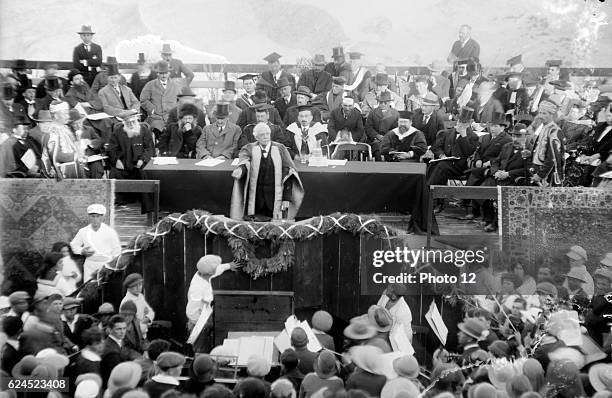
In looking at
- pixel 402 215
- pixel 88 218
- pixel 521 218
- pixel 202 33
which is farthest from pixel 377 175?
pixel 88 218

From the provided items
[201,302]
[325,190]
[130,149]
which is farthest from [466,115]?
[201,302]

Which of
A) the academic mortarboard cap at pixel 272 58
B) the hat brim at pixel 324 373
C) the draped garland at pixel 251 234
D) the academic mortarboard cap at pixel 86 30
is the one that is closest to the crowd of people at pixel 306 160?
the hat brim at pixel 324 373

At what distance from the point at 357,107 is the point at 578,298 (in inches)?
164

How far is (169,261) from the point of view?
7.09 metres

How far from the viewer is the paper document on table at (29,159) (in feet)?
26.6

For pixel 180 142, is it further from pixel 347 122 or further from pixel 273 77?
pixel 347 122

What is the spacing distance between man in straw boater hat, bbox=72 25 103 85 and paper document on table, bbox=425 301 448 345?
175 inches

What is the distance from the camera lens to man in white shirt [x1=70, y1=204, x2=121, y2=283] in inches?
288

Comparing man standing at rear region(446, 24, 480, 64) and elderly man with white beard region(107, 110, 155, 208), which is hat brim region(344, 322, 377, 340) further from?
elderly man with white beard region(107, 110, 155, 208)

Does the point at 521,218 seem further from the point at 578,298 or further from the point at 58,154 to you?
the point at 58,154

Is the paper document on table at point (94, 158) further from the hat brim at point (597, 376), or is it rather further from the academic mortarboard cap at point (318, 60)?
the hat brim at point (597, 376)

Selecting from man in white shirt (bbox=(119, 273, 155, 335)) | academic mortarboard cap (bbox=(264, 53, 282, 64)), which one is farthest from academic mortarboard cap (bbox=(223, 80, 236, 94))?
man in white shirt (bbox=(119, 273, 155, 335))

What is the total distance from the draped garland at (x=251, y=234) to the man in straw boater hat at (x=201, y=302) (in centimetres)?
25

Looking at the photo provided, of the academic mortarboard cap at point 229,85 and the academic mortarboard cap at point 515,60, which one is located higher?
the academic mortarboard cap at point 515,60
